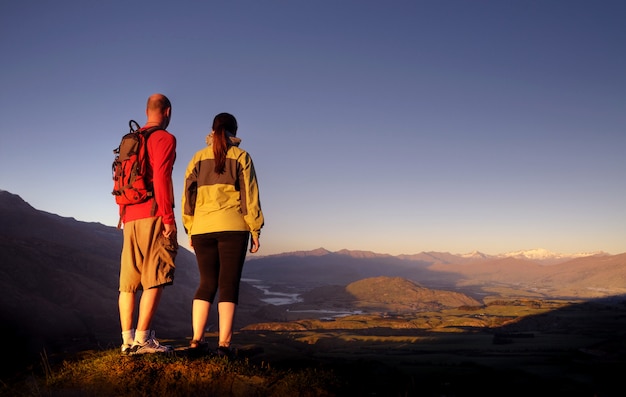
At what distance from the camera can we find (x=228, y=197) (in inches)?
247

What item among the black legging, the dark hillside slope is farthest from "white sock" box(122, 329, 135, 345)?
the dark hillside slope

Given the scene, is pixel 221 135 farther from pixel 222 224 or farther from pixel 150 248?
pixel 150 248

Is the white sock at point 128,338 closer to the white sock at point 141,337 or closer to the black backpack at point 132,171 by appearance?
the white sock at point 141,337

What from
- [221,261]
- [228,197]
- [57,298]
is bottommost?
[57,298]

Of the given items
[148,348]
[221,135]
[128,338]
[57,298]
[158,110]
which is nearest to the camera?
[148,348]

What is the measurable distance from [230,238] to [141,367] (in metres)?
2.06

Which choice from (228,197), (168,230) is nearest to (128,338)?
(168,230)

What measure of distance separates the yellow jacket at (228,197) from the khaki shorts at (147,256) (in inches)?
19.0

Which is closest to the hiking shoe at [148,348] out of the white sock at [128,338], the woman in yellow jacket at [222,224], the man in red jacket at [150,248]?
the man in red jacket at [150,248]

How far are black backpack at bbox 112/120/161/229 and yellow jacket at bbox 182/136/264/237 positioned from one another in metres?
0.66

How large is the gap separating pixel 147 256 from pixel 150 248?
125 millimetres

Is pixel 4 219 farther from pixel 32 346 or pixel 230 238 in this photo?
pixel 230 238

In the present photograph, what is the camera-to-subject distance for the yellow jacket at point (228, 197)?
6.14 metres

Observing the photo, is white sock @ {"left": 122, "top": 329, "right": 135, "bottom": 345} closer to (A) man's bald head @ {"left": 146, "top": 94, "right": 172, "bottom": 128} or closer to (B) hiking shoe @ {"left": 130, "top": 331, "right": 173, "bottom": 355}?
(B) hiking shoe @ {"left": 130, "top": 331, "right": 173, "bottom": 355}
